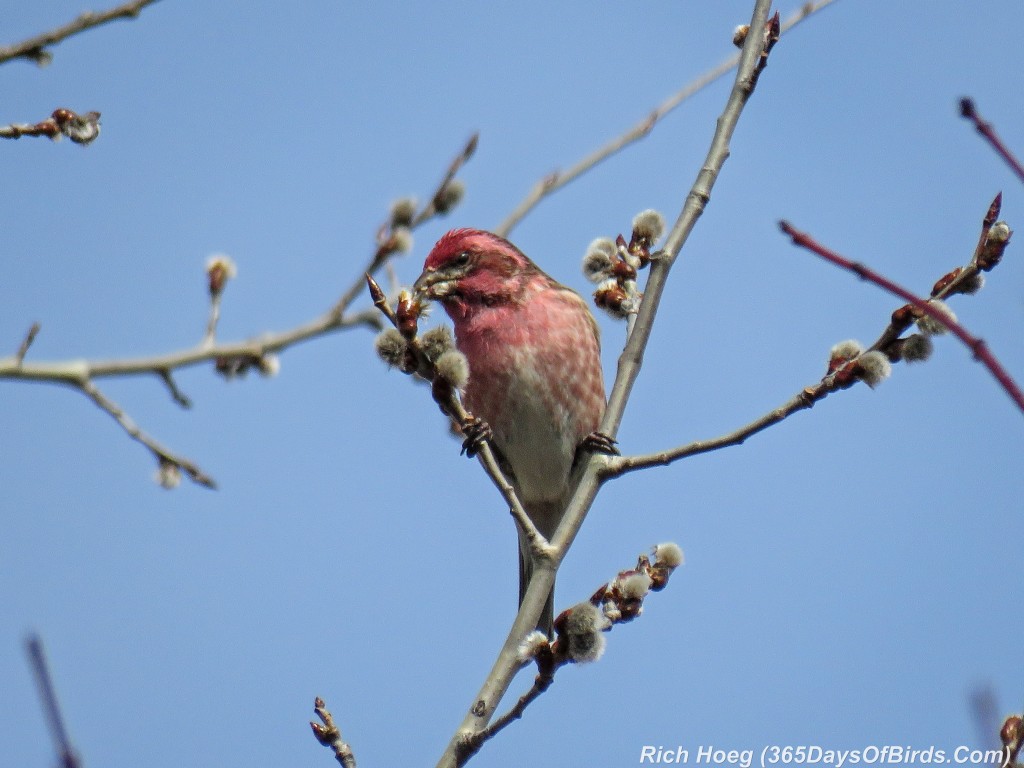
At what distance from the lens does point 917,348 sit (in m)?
5.03

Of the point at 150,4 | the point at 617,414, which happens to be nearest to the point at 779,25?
the point at 617,414

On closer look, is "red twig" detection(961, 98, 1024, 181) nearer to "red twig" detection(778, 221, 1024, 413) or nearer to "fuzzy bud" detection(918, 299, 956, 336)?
"red twig" detection(778, 221, 1024, 413)

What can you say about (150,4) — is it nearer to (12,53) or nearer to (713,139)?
(12,53)

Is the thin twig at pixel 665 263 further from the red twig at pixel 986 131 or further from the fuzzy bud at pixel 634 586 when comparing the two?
the red twig at pixel 986 131

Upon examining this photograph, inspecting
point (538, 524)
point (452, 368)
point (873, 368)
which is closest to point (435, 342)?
point (452, 368)

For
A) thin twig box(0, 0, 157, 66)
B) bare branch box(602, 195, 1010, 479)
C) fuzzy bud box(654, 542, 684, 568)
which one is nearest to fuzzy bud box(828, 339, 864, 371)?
bare branch box(602, 195, 1010, 479)

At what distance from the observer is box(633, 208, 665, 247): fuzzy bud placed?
5.94 m

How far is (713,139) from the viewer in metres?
5.38

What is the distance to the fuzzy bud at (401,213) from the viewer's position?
5.82 meters

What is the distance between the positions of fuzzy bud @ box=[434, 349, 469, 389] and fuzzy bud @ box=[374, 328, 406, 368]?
229mm

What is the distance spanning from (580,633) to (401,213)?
7.74ft

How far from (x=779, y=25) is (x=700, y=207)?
0.98 meters

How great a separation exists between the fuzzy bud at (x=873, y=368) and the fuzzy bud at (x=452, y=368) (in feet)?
5.50

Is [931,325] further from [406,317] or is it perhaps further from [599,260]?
[406,317]
